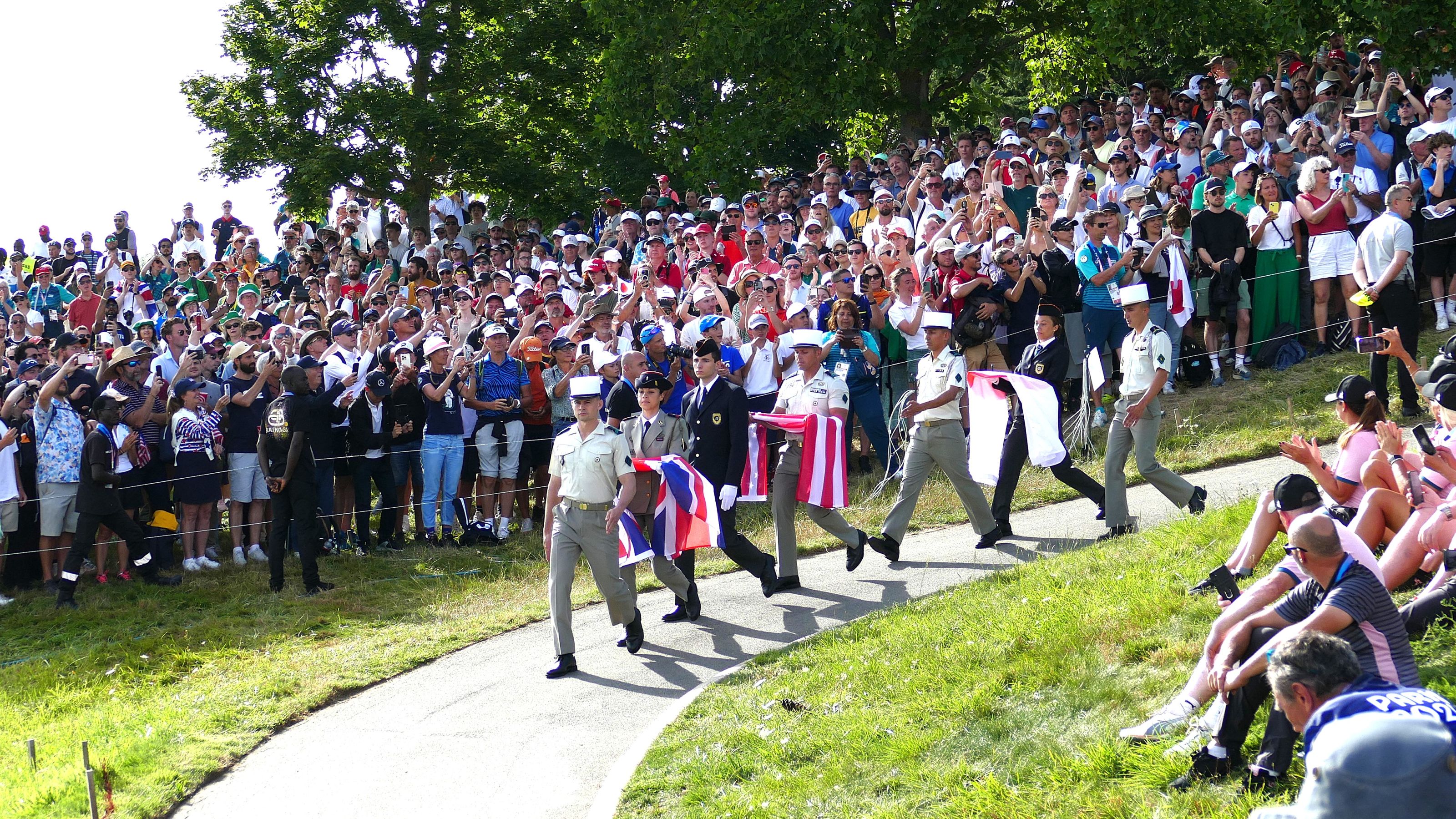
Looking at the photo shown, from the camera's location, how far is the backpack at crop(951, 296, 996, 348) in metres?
14.3

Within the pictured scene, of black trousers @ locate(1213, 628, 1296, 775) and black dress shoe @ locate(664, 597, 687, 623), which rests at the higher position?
black trousers @ locate(1213, 628, 1296, 775)

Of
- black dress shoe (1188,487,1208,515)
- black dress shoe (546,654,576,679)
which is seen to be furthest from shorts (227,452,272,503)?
black dress shoe (1188,487,1208,515)

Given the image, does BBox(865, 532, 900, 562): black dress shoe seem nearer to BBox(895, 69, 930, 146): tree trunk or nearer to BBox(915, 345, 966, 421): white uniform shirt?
BBox(915, 345, 966, 421): white uniform shirt

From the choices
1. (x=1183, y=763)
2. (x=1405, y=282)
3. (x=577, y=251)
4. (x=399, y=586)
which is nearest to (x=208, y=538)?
(x=399, y=586)

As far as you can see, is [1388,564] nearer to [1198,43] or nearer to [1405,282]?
[1405,282]

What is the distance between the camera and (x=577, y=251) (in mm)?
18719

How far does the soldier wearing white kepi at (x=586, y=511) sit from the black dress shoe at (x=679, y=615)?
0.98 m

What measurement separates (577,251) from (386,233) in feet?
16.7

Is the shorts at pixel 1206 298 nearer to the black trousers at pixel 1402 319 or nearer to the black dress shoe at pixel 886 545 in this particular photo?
the black trousers at pixel 1402 319

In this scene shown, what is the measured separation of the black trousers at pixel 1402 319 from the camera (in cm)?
1259

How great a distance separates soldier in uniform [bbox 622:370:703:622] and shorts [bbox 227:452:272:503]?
16.5 ft

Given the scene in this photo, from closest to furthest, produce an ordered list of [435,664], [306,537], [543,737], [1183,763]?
1. [1183,763]
2. [543,737]
3. [435,664]
4. [306,537]

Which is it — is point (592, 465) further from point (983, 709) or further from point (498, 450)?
point (498, 450)

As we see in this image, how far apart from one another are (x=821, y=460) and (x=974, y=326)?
3.88m
